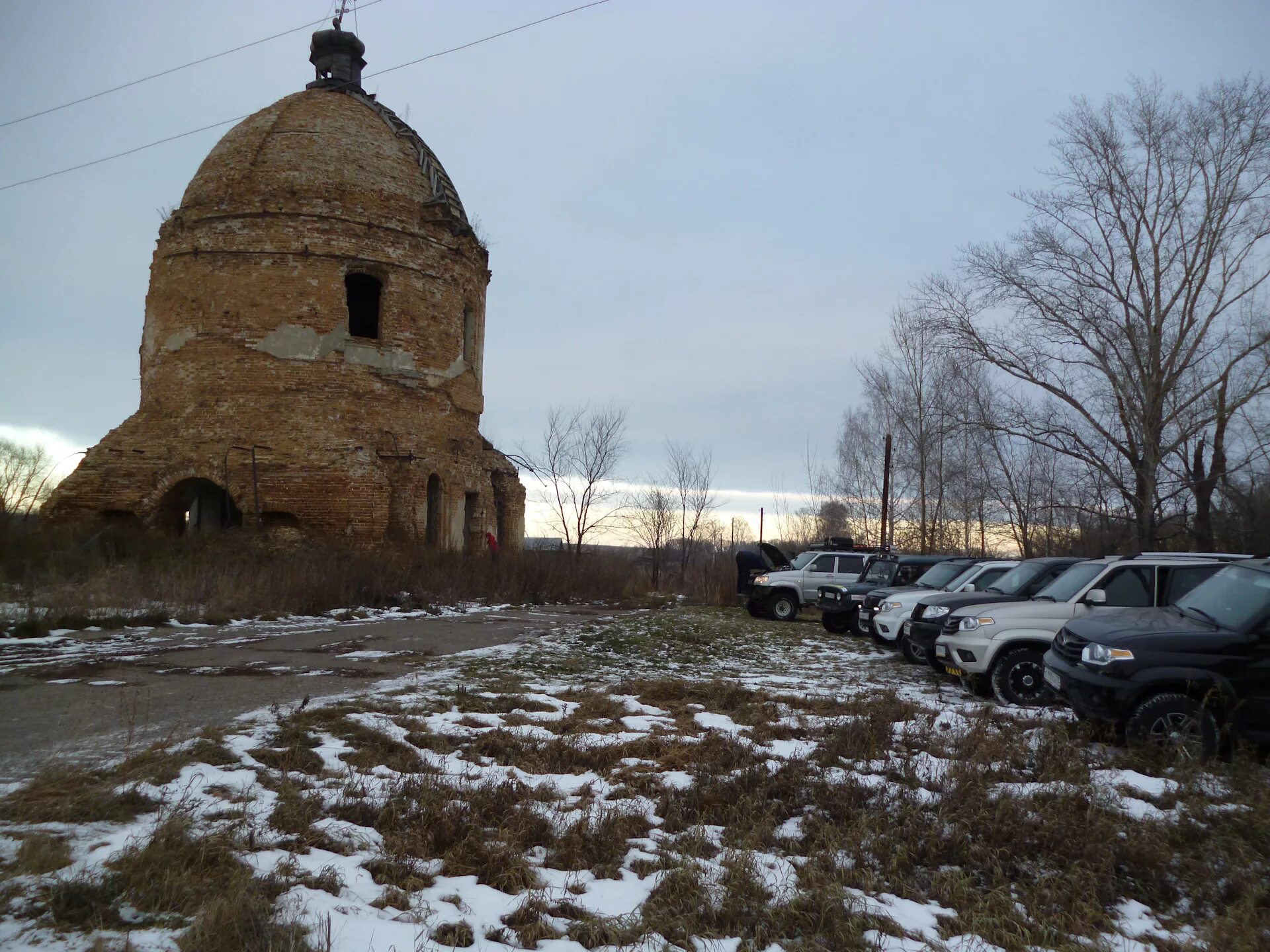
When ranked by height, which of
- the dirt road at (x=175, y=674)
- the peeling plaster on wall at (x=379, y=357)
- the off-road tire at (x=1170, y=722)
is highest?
the peeling plaster on wall at (x=379, y=357)

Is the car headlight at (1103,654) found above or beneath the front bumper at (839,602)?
above

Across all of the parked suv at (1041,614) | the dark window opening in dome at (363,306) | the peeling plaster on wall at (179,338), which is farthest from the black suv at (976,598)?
the peeling plaster on wall at (179,338)

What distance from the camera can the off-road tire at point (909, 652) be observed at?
12336 mm

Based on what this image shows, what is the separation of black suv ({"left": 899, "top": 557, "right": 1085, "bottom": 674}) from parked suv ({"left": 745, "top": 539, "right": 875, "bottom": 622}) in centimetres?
937

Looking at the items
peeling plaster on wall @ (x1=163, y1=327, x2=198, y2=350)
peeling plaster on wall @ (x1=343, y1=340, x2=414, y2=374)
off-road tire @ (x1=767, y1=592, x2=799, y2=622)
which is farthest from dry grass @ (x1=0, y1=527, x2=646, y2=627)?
off-road tire @ (x1=767, y1=592, x2=799, y2=622)

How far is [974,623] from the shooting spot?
31.5 ft

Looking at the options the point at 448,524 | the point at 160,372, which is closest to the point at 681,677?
the point at 448,524

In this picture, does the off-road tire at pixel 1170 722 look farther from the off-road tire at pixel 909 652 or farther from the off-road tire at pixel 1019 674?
the off-road tire at pixel 909 652

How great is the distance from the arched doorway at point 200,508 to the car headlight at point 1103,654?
19.6 metres

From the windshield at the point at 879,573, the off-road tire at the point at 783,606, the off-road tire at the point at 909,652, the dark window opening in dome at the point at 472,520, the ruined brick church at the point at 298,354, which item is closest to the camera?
the off-road tire at the point at 909,652

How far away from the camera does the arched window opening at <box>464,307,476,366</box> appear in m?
25.1

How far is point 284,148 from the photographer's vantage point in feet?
73.8

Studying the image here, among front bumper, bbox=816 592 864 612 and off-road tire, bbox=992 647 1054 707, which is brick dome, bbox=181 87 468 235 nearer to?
front bumper, bbox=816 592 864 612

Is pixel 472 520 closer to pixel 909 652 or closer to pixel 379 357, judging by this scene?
pixel 379 357
